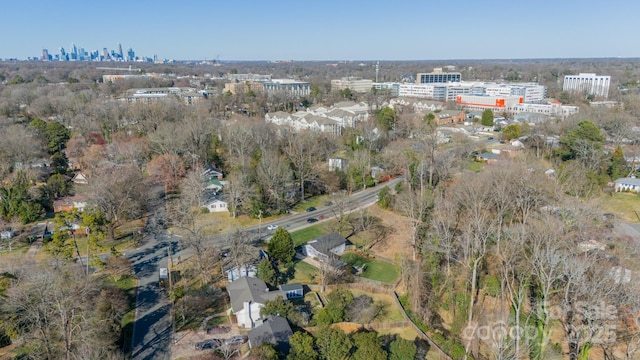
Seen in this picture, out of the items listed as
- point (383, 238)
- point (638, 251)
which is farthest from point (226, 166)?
point (638, 251)

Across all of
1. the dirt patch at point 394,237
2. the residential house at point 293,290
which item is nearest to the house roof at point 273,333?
the residential house at point 293,290

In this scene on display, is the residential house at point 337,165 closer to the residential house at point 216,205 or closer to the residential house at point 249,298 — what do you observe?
the residential house at point 216,205

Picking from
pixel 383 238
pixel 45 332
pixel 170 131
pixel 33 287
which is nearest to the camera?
pixel 45 332

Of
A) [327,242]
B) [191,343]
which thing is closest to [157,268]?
[191,343]

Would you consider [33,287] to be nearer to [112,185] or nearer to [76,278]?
[76,278]

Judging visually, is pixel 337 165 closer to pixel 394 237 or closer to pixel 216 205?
pixel 216 205

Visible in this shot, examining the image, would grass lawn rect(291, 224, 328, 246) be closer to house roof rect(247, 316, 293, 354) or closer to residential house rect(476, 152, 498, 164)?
house roof rect(247, 316, 293, 354)
